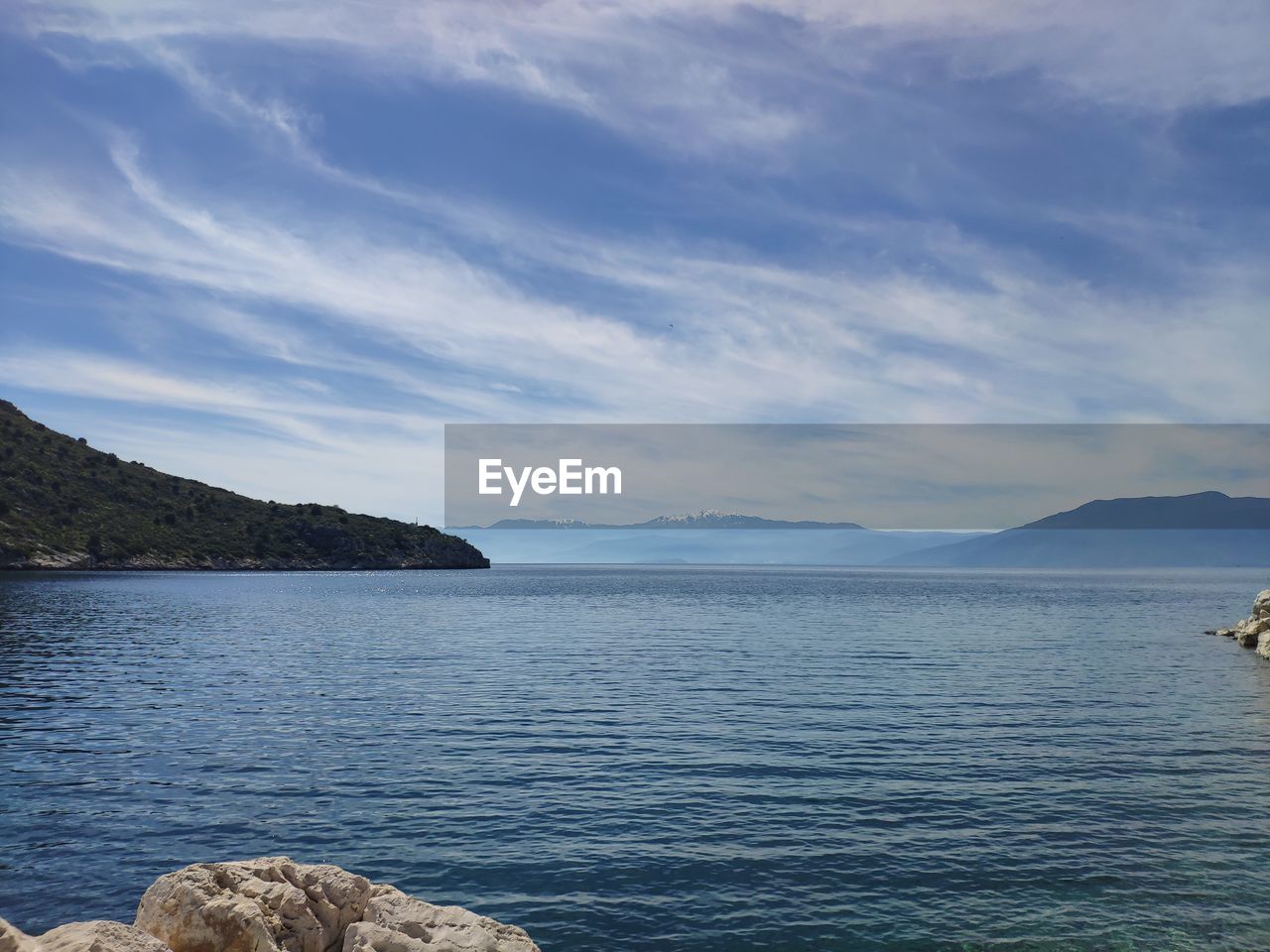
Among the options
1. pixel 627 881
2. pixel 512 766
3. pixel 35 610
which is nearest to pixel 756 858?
pixel 627 881

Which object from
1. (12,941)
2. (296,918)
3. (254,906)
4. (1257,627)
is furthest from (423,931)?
(1257,627)

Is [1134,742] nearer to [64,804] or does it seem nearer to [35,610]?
[64,804]

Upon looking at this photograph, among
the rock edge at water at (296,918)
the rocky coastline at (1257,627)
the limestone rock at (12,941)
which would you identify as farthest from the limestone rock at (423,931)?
the rocky coastline at (1257,627)

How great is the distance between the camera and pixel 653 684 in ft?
164

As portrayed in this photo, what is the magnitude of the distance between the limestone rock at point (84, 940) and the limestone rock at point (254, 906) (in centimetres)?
132

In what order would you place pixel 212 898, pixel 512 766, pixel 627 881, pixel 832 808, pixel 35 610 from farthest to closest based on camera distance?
pixel 35 610 < pixel 512 766 < pixel 832 808 < pixel 627 881 < pixel 212 898

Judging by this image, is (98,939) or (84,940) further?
(98,939)

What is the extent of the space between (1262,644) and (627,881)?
67.3 metres

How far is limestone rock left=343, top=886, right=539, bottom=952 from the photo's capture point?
1295 centimetres

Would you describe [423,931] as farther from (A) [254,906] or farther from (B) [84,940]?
(B) [84,940]

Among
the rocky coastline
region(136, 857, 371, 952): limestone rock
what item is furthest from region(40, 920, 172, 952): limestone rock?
the rocky coastline

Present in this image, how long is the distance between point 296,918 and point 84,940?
3582mm

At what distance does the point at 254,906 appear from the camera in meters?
13.7

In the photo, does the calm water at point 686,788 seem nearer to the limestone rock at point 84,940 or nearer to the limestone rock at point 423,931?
the limestone rock at point 423,931
